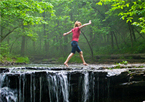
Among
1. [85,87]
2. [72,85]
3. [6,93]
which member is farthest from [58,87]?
[6,93]

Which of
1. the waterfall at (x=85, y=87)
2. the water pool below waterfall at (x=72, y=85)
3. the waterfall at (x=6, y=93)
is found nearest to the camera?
the waterfall at (x=6, y=93)

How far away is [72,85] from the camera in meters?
7.16

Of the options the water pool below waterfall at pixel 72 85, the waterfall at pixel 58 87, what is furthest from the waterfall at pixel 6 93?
the waterfall at pixel 58 87

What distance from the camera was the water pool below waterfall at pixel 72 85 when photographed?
677cm

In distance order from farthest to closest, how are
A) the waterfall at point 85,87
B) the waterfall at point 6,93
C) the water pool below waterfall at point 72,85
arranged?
the waterfall at point 85,87
the water pool below waterfall at point 72,85
the waterfall at point 6,93

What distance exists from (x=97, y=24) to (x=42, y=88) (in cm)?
1549

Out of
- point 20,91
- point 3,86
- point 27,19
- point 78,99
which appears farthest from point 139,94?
point 27,19

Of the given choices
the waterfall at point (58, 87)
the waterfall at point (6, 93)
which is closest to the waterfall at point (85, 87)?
the waterfall at point (58, 87)

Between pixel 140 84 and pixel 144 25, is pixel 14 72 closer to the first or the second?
pixel 140 84

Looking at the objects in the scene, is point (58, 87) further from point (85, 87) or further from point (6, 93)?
point (6, 93)

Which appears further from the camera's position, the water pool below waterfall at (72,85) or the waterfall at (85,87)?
the waterfall at (85,87)

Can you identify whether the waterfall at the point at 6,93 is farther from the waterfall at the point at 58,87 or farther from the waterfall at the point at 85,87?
the waterfall at the point at 85,87

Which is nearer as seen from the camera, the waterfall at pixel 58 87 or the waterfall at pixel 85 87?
the waterfall at pixel 58 87

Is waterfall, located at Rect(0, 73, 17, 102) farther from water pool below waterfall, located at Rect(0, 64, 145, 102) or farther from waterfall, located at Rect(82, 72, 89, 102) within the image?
waterfall, located at Rect(82, 72, 89, 102)
